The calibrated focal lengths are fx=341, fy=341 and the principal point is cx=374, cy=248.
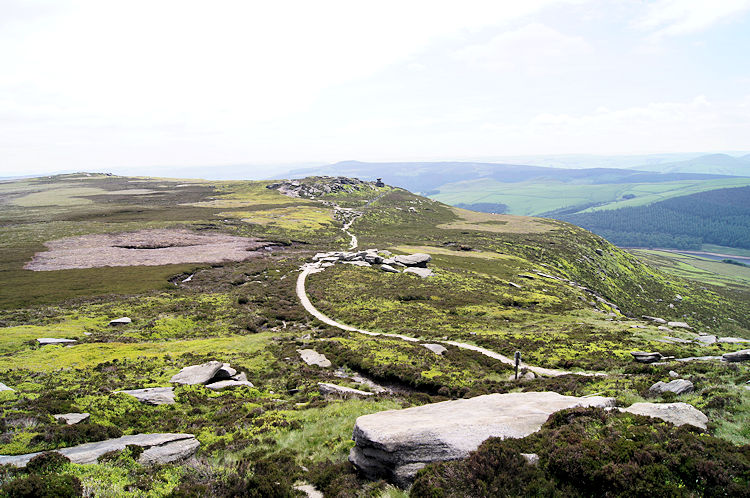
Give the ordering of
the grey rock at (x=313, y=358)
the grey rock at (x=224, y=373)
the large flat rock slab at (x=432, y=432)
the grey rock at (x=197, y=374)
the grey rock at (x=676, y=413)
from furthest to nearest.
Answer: the grey rock at (x=313, y=358) → the grey rock at (x=224, y=373) → the grey rock at (x=197, y=374) → the grey rock at (x=676, y=413) → the large flat rock slab at (x=432, y=432)

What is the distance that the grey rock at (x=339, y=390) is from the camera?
24294 mm

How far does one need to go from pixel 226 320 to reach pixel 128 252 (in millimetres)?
53127

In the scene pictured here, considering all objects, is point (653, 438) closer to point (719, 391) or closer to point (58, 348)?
point (719, 391)

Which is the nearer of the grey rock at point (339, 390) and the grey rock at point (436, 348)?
the grey rock at point (339, 390)

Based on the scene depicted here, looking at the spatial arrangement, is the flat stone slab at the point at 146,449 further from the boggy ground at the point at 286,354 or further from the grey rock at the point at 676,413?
the grey rock at the point at 676,413

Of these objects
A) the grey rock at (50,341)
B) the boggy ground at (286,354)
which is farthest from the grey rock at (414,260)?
the grey rock at (50,341)

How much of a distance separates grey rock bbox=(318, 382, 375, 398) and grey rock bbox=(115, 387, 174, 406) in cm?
983

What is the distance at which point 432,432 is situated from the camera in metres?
13.2

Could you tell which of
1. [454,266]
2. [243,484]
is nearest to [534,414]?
[243,484]

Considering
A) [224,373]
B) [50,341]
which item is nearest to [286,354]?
[224,373]

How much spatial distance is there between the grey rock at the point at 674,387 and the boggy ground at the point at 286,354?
574mm

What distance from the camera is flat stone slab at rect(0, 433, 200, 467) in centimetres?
1347

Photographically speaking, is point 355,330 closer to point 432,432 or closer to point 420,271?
point 432,432

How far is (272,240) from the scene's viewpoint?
337ft
